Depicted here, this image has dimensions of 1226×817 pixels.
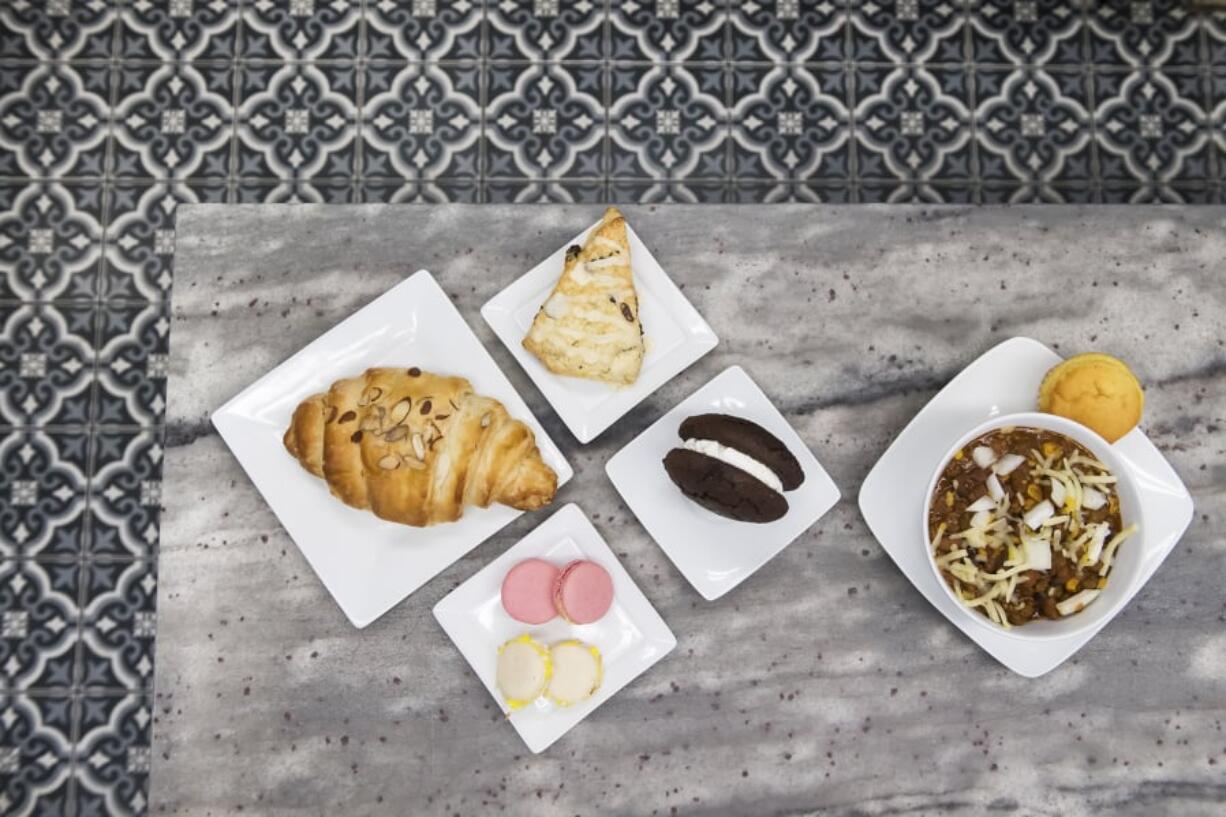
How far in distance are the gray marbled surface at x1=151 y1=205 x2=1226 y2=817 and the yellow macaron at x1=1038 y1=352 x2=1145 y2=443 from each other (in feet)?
0.31

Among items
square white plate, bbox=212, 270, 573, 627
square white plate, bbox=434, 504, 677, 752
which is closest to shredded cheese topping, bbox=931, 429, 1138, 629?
square white plate, bbox=434, 504, 677, 752

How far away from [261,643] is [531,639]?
12.8 inches

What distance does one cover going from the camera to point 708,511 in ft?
4.12

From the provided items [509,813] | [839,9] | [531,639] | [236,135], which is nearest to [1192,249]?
[839,9]

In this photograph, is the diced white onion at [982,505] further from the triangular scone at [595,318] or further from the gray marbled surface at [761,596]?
the triangular scone at [595,318]

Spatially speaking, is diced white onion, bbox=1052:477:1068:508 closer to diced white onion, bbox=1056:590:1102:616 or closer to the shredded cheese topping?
the shredded cheese topping

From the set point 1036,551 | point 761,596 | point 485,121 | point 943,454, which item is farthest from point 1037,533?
point 485,121

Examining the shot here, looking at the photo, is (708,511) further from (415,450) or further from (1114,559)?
(1114,559)

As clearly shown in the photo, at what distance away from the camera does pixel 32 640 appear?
1.72 metres

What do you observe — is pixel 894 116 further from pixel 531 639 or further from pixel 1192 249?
pixel 531 639

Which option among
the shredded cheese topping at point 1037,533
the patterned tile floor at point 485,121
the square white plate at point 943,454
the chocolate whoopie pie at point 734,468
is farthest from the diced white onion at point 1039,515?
the patterned tile floor at point 485,121

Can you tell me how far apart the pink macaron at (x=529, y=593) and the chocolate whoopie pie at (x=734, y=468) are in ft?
0.64

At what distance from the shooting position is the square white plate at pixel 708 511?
4.11 feet

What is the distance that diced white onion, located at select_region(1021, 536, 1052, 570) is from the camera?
3.80ft
